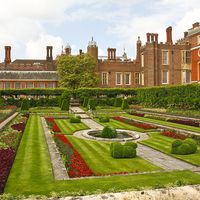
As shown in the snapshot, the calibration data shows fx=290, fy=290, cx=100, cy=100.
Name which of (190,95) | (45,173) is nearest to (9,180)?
(45,173)

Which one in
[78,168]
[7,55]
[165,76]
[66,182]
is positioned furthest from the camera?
[7,55]

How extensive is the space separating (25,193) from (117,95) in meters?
42.2

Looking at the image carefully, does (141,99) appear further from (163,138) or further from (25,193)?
(25,193)

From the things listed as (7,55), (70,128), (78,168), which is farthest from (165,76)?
(78,168)

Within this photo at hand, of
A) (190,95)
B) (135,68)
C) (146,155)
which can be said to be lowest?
(146,155)

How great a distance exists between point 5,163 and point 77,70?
152ft

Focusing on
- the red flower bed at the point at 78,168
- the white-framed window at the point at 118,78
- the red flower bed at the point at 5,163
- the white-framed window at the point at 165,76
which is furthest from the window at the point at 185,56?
the red flower bed at the point at 5,163

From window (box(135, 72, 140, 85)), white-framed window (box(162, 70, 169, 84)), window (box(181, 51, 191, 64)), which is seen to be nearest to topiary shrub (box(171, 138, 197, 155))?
white-framed window (box(162, 70, 169, 84))

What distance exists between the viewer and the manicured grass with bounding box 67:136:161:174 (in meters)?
9.44

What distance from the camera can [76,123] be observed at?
23.7 meters

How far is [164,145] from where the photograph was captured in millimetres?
13664

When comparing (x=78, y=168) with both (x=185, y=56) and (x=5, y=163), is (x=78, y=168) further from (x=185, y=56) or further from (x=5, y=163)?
(x=185, y=56)

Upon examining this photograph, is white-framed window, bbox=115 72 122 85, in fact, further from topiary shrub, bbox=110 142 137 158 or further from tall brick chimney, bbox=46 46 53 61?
topiary shrub, bbox=110 142 137 158

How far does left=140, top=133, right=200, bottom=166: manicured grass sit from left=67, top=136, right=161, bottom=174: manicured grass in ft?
5.11
